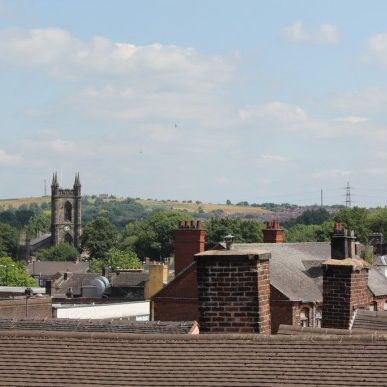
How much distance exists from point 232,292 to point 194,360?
85.7 inches

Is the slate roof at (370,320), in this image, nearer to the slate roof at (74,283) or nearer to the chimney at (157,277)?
the chimney at (157,277)

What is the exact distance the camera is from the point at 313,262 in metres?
42.5

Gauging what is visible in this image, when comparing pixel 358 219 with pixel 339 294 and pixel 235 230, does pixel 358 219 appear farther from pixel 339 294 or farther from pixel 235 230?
pixel 339 294

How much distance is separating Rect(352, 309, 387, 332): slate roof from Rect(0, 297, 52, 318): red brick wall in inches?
1058

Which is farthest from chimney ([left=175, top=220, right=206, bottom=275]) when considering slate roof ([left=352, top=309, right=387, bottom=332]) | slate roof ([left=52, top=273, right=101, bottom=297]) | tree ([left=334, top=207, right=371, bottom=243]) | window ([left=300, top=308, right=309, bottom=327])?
tree ([left=334, top=207, right=371, bottom=243])

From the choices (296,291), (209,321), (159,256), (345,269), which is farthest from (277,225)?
(159,256)

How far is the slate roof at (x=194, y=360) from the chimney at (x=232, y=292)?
1.56 metres

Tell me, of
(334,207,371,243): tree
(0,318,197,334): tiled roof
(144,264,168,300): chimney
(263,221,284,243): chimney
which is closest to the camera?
(0,318,197,334): tiled roof

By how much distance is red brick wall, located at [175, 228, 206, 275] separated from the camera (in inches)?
1690

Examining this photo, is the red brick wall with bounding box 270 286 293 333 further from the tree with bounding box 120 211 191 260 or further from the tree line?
the tree with bounding box 120 211 191 260

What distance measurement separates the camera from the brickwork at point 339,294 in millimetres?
18109

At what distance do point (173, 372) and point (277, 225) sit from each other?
3601 cm

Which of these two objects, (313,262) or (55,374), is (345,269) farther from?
(313,262)

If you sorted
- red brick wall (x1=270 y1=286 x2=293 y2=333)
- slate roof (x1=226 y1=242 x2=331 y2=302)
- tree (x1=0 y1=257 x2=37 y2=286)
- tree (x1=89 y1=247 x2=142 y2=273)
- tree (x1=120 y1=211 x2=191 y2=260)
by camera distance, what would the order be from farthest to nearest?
tree (x1=120 y1=211 x2=191 y2=260) < tree (x1=89 y1=247 x2=142 y2=273) < tree (x1=0 y1=257 x2=37 y2=286) < slate roof (x1=226 y1=242 x2=331 y2=302) < red brick wall (x1=270 y1=286 x2=293 y2=333)
